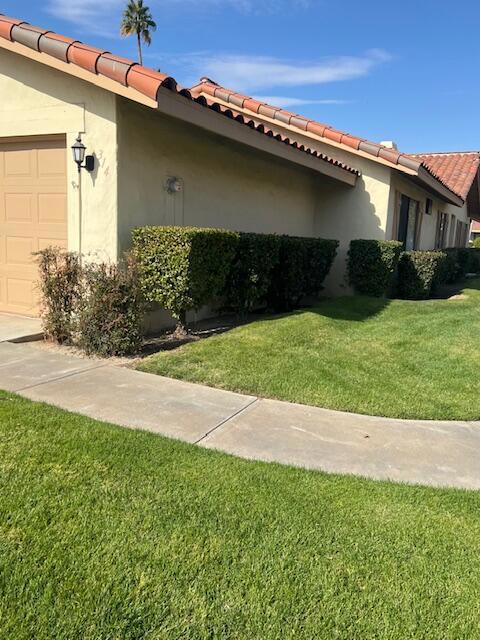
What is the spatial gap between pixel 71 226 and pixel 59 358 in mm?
2041

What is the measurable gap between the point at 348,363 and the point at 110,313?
2.97 meters

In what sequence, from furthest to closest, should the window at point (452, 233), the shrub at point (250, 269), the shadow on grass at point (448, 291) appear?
the window at point (452, 233) < the shadow on grass at point (448, 291) < the shrub at point (250, 269)

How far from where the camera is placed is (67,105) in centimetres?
688

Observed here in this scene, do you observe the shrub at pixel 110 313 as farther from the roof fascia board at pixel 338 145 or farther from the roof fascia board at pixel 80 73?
the roof fascia board at pixel 338 145

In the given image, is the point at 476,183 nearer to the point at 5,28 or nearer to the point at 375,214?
the point at 375,214

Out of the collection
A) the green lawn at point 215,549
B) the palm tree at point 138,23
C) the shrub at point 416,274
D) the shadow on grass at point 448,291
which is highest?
the palm tree at point 138,23

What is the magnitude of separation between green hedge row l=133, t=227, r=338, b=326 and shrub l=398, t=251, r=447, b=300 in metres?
4.28

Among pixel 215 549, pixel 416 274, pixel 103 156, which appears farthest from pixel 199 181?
pixel 215 549

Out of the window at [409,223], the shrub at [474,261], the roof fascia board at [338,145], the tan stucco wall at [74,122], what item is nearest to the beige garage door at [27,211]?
the tan stucco wall at [74,122]

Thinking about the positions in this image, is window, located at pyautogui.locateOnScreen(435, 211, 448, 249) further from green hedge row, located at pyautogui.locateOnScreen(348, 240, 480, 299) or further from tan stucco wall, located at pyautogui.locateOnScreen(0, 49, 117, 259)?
tan stucco wall, located at pyautogui.locateOnScreen(0, 49, 117, 259)

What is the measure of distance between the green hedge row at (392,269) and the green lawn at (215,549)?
8477mm

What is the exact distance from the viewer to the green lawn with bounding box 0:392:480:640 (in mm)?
2203

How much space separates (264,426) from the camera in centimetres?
441

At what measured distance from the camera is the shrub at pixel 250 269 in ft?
26.2
